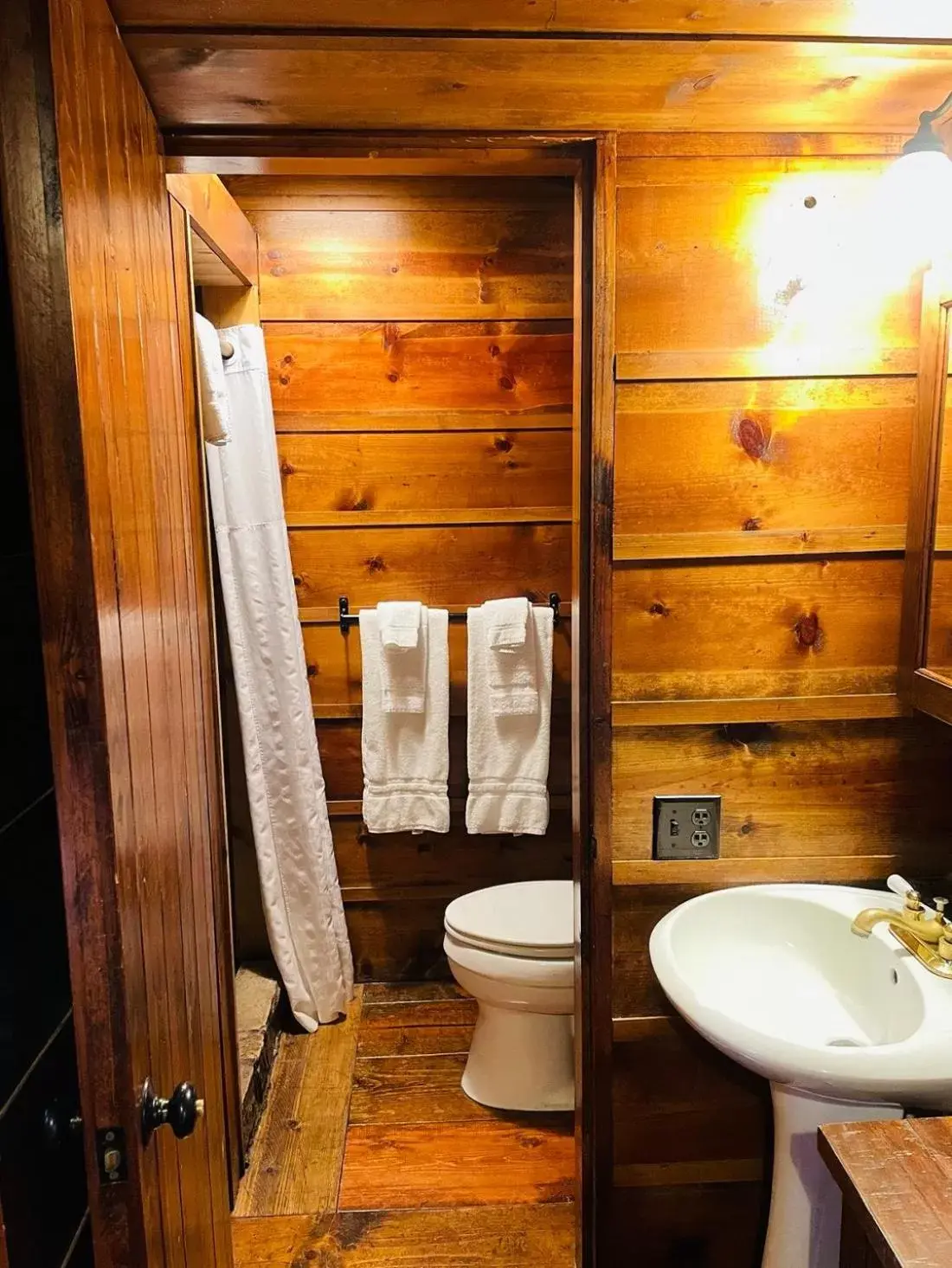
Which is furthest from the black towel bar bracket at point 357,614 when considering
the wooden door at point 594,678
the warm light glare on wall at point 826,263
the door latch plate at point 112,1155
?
the door latch plate at point 112,1155

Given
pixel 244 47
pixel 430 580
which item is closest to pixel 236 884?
pixel 430 580

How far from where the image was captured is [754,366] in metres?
1.40

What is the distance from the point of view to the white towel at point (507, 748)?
2.50m

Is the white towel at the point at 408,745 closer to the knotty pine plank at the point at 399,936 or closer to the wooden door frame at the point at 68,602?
the knotty pine plank at the point at 399,936

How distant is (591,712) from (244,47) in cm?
106

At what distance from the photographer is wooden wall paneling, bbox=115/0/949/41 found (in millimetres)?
998

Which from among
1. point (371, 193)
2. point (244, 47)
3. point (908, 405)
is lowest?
point (908, 405)

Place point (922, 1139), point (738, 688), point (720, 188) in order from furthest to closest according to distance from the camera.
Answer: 1. point (738, 688)
2. point (720, 188)
3. point (922, 1139)

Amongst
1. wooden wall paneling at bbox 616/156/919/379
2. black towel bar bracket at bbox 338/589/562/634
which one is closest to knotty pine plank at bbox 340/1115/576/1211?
black towel bar bracket at bbox 338/589/562/634

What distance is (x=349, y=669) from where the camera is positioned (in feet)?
8.45

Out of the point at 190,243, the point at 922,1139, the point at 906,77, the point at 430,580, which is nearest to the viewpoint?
the point at 922,1139

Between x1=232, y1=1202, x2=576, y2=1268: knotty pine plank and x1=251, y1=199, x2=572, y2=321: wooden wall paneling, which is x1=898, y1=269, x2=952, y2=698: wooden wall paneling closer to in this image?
x1=251, y1=199, x2=572, y2=321: wooden wall paneling

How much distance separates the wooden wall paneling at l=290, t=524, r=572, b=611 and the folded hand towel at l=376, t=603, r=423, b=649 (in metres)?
0.10

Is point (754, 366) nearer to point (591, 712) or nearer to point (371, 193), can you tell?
point (591, 712)
